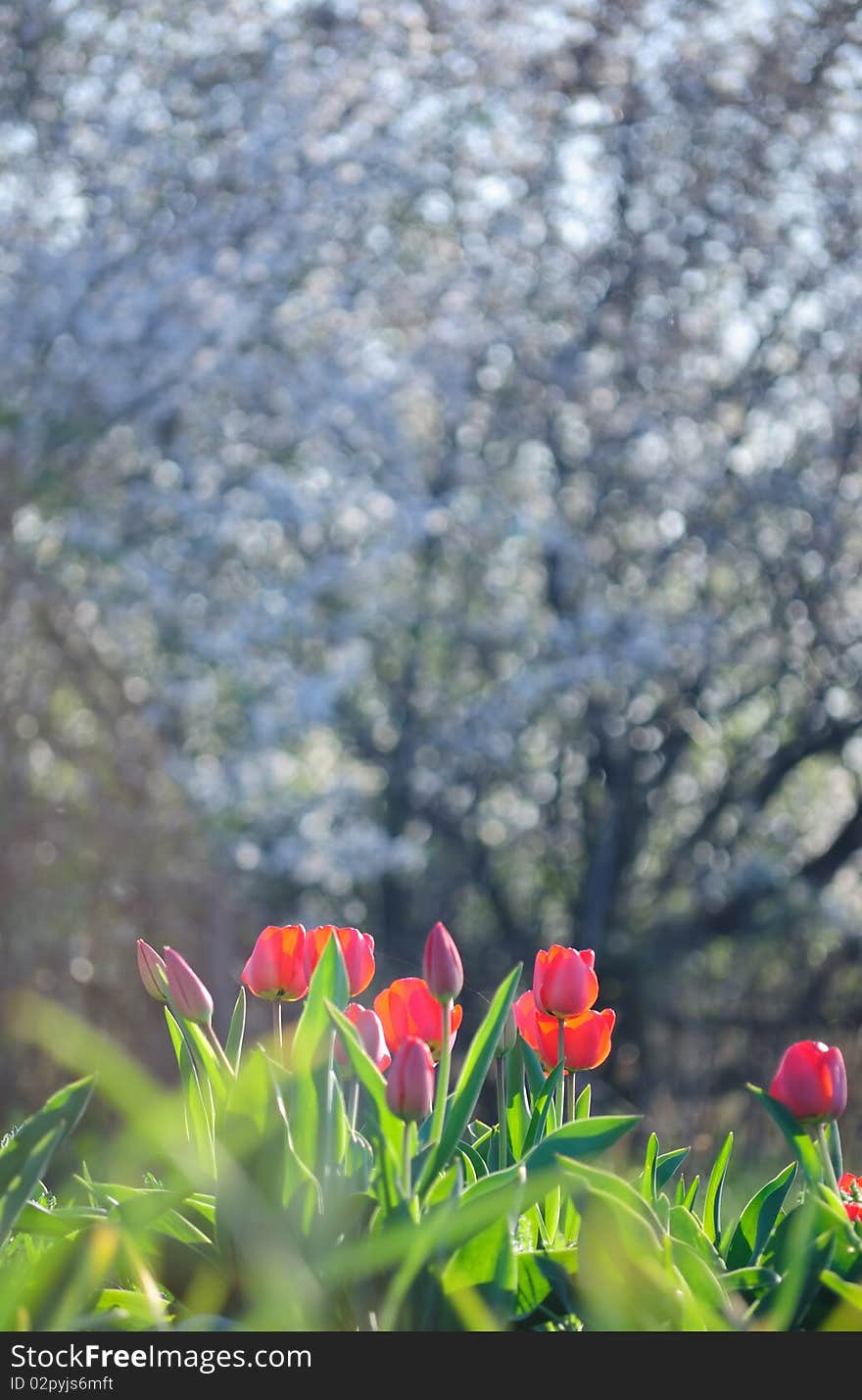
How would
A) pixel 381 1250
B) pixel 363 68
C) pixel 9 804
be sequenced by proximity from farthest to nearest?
pixel 363 68, pixel 9 804, pixel 381 1250

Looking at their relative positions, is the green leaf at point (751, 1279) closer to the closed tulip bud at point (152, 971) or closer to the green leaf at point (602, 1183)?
the green leaf at point (602, 1183)

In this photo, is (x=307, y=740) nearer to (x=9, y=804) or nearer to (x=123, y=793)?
(x=123, y=793)

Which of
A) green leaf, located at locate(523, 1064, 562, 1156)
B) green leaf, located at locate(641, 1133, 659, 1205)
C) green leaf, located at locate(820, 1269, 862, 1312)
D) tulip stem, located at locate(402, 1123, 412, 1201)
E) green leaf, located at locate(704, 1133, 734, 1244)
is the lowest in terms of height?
green leaf, located at locate(704, 1133, 734, 1244)

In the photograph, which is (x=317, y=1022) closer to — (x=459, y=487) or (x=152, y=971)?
(x=152, y=971)

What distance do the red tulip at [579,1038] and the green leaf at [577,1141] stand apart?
0.95 ft

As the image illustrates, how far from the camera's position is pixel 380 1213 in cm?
127

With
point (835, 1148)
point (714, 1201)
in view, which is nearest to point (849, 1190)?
point (835, 1148)

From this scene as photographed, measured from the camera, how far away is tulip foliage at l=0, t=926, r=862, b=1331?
119 cm

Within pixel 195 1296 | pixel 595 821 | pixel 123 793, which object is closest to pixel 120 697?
pixel 123 793

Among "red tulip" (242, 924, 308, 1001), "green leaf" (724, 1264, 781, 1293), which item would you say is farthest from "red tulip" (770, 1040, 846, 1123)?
"red tulip" (242, 924, 308, 1001)

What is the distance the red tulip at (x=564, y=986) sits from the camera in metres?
1.55

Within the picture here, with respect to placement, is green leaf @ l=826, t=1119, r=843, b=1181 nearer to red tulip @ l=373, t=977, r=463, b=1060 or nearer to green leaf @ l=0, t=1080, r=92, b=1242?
red tulip @ l=373, t=977, r=463, b=1060

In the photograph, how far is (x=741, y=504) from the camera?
653 cm

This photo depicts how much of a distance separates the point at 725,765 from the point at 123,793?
275 cm
